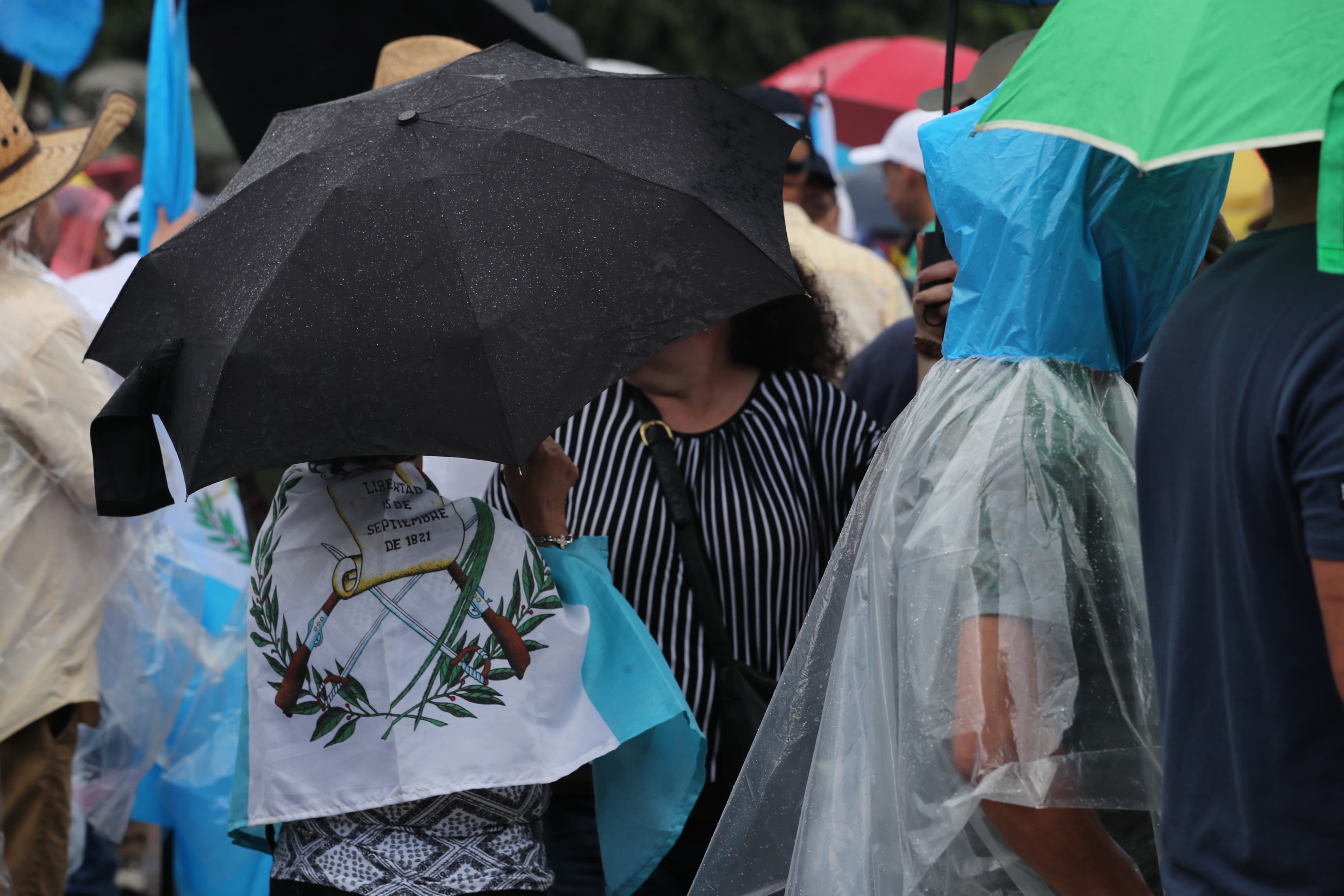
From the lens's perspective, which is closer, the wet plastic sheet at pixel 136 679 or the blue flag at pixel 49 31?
the wet plastic sheet at pixel 136 679

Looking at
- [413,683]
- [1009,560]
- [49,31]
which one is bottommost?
[413,683]

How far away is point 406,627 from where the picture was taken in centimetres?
209

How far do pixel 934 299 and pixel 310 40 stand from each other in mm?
3739

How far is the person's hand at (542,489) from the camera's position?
2.37 m

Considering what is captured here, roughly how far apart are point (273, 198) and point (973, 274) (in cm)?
102

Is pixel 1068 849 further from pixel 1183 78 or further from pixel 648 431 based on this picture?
pixel 648 431

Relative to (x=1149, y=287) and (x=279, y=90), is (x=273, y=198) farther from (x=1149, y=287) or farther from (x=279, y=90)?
(x=279, y=90)

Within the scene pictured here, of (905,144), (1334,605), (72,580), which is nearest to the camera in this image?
(1334,605)

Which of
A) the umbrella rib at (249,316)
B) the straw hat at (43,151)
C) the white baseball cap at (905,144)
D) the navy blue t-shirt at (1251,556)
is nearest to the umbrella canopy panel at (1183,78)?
the navy blue t-shirt at (1251,556)

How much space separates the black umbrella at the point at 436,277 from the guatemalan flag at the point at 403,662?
27cm

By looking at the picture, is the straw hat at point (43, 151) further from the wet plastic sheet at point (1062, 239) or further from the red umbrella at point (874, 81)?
the red umbrella at point (874, 81)

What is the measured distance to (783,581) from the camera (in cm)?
267

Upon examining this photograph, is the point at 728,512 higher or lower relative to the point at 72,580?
higher

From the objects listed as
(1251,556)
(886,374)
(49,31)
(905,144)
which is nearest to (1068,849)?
(1251,556)
